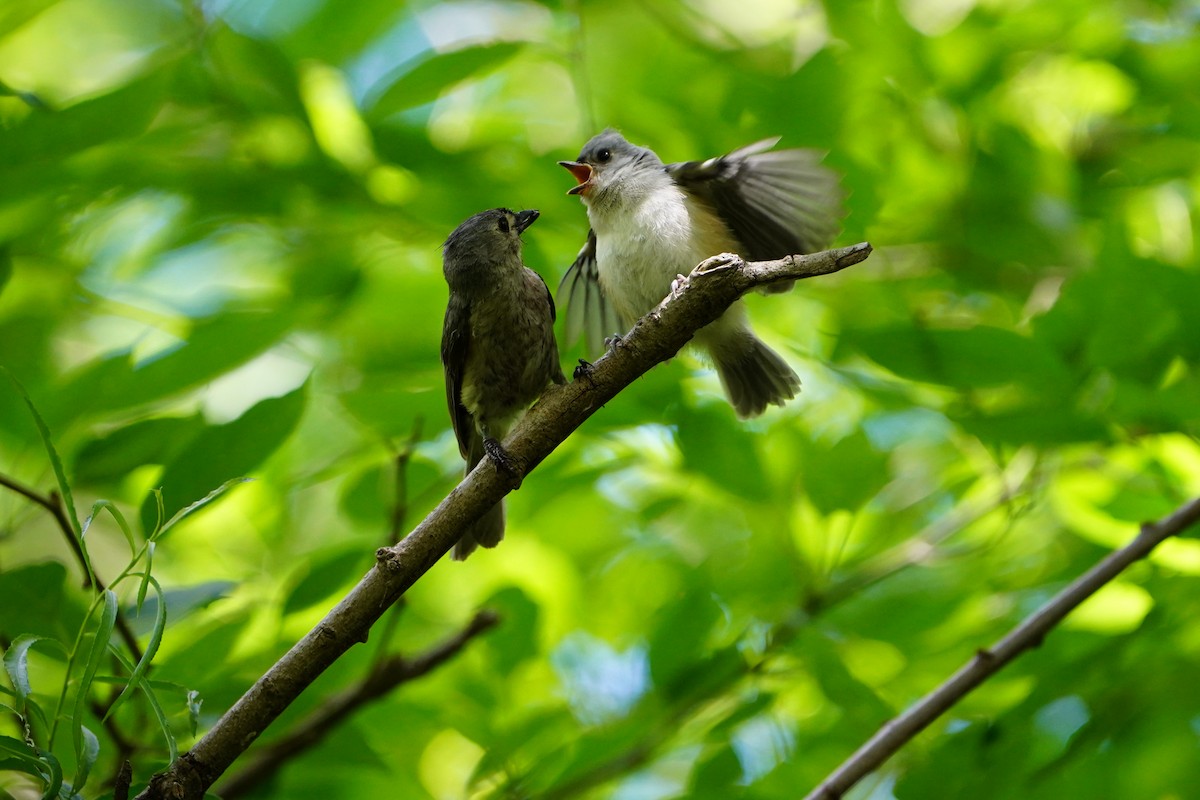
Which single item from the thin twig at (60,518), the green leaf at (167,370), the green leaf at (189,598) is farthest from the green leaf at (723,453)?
the thin twig at (60,518)

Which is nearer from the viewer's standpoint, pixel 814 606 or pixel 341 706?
pixel 341 706

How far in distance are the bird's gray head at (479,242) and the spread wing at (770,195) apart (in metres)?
0.54

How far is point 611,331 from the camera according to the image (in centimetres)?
378

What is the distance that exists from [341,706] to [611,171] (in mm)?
1835

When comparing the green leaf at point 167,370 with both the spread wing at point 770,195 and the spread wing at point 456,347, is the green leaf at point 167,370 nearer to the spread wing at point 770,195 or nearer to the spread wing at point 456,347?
the spread wing at point 456,347

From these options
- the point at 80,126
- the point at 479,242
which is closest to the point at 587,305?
the point at 479,242

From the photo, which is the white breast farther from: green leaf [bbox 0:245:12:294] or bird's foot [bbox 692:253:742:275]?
green leaf [bbox 0:245:12:294]

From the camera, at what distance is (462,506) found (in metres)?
1.86

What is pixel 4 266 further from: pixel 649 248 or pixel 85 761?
pixel 649 248

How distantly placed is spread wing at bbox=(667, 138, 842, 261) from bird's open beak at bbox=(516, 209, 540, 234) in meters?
0.48

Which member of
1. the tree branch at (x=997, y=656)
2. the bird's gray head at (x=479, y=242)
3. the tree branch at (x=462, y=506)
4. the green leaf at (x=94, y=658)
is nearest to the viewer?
the green leaf at (x=94, y=658)

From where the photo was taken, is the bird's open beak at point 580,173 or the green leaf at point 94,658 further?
the bird's open beak at point 580,173

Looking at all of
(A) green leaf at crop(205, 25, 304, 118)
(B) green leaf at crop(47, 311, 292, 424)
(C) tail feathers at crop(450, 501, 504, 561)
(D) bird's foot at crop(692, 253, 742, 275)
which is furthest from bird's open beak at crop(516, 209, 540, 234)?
(D) bird's foot at crop(692, 253, 742, 275)

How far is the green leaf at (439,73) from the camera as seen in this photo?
10.2 ft
